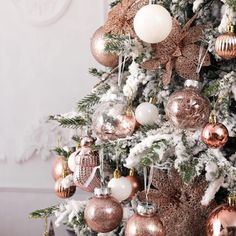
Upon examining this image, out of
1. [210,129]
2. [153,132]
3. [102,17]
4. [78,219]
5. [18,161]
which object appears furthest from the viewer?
[18,161]

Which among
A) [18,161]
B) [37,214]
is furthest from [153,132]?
[18,161]

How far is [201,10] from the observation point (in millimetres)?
965

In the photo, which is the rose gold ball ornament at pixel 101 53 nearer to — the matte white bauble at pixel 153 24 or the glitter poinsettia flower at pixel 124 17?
→ the glitter poinsettia flower at pixel 124 17

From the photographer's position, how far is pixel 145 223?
88 centimetres

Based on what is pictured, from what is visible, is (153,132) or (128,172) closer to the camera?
(153,132)

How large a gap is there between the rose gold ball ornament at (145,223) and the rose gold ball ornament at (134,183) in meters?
0.14

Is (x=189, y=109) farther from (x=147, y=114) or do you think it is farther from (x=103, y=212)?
(x=103, y=212)

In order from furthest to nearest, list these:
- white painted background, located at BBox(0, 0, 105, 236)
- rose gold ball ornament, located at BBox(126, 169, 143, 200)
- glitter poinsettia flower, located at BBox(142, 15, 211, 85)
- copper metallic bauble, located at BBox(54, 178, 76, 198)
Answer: white painted background, located at BBox(0, 0, 105, 236), copper metallic bauble, located at BBox(54, 178, 76, 198), rose gold ball ornament, located at BBox(126, 169, 143, 200), glitter poinsettia flower, located at BBox(142, 15, 211, 85)

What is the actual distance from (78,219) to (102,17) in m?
0.97

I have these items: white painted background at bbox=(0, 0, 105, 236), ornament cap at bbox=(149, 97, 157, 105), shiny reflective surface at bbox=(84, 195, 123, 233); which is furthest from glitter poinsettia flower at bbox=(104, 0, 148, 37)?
white painted background at bbox=(0, 0, 105, 236)

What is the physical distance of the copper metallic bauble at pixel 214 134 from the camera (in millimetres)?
837

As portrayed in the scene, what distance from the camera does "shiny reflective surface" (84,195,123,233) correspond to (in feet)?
3.10

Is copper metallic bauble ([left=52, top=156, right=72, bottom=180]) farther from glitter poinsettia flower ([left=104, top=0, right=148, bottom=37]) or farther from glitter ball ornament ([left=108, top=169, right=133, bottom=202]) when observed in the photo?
glitter poinsettia flower ([left=104, top=0, right=148, bottom=37])

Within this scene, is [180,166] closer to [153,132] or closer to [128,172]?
[153,132]
